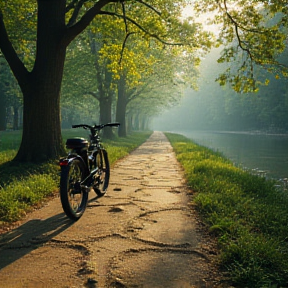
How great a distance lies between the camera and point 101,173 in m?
5.48

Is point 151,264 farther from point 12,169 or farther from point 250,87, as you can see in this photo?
point 250,87

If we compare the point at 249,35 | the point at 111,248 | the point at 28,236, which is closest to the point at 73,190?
the point at 28,236

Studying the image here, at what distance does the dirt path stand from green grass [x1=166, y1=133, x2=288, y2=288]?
225 mm

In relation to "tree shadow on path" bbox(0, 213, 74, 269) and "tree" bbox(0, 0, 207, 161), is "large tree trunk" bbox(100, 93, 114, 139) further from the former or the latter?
"tree shadow on path" bbox(0, 213, 74, 269)

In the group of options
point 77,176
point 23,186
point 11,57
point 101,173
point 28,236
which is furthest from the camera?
point 11,57

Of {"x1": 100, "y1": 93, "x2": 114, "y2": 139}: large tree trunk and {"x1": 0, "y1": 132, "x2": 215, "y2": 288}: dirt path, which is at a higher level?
{"x1": 100, "y1": 93, "x2": 114, "y2": 139}: large tree trunk

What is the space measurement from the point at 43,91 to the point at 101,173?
320cm

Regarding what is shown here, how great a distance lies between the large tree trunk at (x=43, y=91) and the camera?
7422 millimetres

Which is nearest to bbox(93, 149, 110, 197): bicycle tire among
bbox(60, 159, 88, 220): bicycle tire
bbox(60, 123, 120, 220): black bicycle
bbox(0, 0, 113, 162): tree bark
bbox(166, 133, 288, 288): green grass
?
bbox(60, 123, 120, 220): black bicycle

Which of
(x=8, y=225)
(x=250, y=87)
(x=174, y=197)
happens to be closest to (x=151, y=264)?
(x=8, y=225)

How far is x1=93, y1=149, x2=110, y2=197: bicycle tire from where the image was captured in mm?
5164

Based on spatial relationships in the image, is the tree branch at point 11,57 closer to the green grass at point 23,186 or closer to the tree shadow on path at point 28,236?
the green grass at point 23,186

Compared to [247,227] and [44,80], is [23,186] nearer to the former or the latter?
[44,80]

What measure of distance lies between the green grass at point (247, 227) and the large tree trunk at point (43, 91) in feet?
12.2
